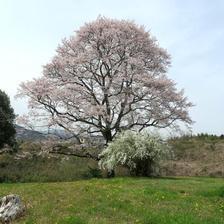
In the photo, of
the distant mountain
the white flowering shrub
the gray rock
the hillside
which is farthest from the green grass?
the distant mountain

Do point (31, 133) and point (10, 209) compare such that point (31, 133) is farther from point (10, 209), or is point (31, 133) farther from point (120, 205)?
point (120, 205)

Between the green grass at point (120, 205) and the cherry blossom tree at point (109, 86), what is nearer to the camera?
the green grass at point (120, 205)

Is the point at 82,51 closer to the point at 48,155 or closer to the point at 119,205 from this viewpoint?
the point at 48,155

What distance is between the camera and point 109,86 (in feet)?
117

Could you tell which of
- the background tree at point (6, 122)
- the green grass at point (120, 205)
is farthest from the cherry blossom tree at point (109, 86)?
the green grass at point (120, 205)

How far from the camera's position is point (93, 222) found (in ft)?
49.0

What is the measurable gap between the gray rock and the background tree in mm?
19152

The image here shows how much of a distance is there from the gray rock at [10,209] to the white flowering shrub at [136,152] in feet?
47.1

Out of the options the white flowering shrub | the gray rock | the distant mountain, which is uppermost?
the distant mountain

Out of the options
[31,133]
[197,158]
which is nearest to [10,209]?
[31,133]

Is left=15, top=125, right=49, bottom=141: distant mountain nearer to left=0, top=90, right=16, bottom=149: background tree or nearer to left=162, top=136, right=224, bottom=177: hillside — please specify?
left=0, top=90, right=16, bottom=149: background tree

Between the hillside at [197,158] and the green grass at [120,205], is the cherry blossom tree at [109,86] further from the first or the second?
the green grass at [120,205]

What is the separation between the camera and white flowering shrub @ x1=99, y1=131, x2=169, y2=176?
3073cm

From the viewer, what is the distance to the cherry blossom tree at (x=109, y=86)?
35.6 meters
